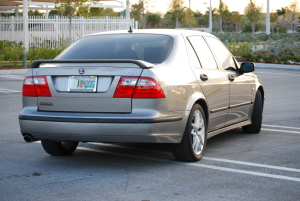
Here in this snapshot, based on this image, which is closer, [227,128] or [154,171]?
[154,171]

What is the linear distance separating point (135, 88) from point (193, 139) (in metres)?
1.13

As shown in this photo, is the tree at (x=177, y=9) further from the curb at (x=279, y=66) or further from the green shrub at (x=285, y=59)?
the curb at (x=279, y=66)

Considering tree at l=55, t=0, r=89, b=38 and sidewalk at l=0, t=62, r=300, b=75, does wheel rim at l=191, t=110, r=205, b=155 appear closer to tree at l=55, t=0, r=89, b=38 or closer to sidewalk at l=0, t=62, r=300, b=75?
sidewalk at l=0, t=62, r=300, b=75

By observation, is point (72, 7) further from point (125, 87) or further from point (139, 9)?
point (139, 9)

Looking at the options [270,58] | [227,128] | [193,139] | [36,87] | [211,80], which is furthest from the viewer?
[270,58]

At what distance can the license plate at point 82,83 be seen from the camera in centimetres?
602

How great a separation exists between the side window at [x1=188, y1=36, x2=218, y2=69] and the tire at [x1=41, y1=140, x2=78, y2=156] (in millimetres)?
1906

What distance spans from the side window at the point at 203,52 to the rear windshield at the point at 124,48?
48 cm

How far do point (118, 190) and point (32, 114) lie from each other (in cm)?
152

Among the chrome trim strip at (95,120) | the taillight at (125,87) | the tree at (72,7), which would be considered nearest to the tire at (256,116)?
the chrome trim strip at (95,120)

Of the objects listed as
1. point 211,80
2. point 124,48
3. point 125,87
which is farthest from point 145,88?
point 211,80

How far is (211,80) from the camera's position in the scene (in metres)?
7.08

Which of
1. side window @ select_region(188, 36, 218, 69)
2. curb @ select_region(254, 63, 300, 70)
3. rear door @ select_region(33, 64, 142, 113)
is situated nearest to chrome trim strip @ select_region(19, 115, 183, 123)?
rear door @ select_region(33, 64, 142, 113)

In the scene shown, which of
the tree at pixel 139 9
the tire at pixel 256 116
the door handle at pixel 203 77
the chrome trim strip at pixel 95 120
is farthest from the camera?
the tree at pixel 139 9
